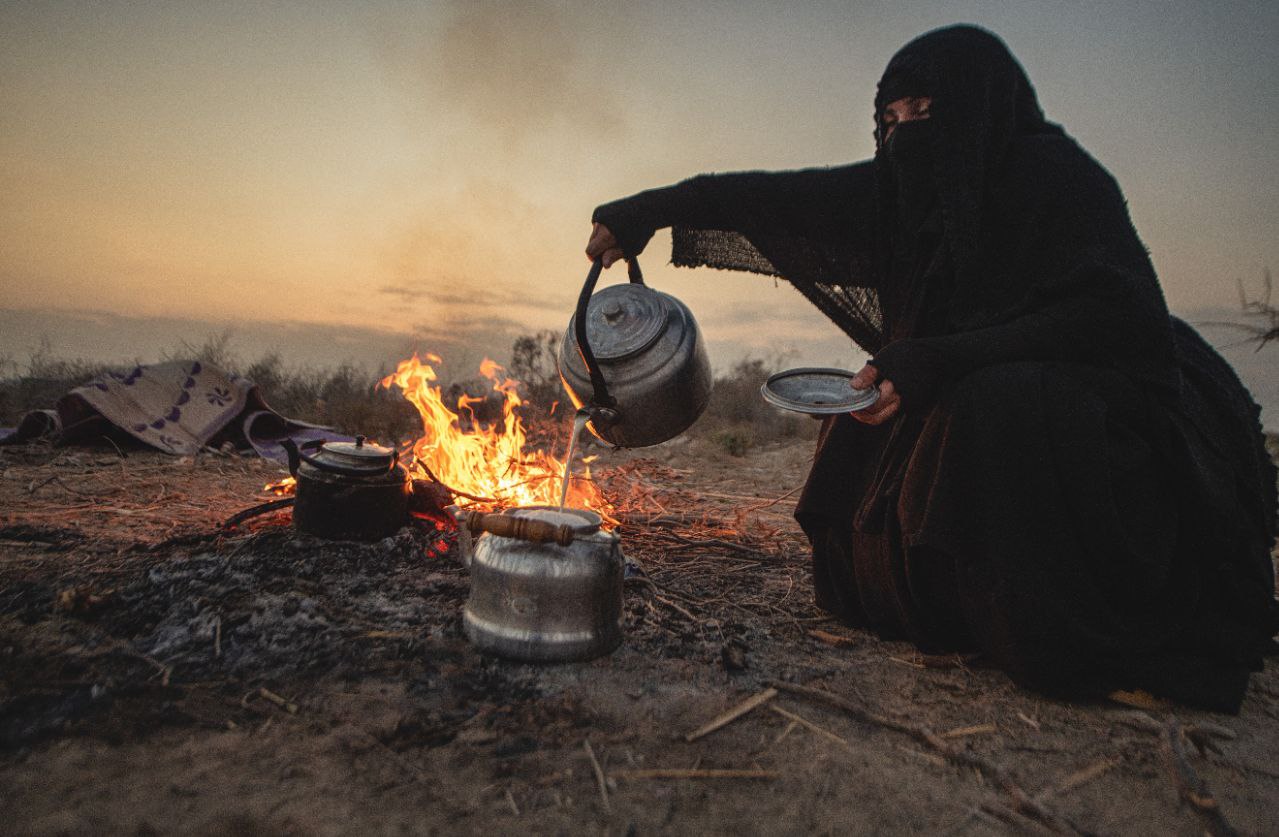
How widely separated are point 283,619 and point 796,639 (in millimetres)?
1572

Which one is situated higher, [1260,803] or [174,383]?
[174,383]

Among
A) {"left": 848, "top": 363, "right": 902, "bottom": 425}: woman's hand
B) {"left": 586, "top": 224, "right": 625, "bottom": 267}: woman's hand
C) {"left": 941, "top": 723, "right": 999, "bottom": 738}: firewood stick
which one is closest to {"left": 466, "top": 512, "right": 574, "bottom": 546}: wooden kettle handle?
{"left": 848, "top": 363, "right": 902, "bottom": 425}: woman's hand

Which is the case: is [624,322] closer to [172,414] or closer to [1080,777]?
[1080,777]

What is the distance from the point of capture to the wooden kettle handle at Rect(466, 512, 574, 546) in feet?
5.80

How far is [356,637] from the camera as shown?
1.86 meters

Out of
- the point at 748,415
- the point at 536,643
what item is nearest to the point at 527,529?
the point at 536,643

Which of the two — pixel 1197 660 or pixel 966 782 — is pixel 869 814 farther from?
pixel 1197 660

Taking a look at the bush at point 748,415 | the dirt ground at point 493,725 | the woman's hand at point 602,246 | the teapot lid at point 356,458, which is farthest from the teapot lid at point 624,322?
the bush at point 748,415

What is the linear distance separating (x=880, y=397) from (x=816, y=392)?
241 millimetres

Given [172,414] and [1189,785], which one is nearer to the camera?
[1189,785]

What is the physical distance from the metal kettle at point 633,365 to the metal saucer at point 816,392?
393 mm

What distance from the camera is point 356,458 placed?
267 cm

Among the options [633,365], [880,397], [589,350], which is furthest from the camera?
[633,365]

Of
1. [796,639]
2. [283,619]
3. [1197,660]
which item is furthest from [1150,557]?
[283,619]
